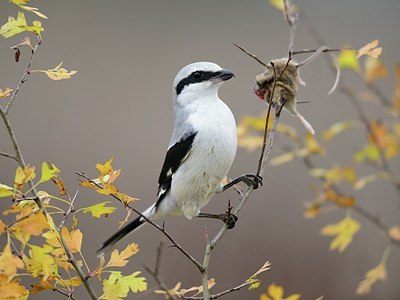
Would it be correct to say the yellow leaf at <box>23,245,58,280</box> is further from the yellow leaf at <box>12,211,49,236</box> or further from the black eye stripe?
the black eye stripe

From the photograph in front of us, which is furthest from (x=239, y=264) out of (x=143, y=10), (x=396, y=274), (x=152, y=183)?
(x=143, y=10)

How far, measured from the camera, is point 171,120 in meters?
4.41

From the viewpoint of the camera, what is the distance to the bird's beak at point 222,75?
1655mm

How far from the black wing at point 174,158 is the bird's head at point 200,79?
0.11 meters

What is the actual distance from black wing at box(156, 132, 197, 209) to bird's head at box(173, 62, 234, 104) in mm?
106

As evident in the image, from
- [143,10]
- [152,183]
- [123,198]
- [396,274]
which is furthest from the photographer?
[143,10]

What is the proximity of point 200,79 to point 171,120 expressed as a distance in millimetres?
2708

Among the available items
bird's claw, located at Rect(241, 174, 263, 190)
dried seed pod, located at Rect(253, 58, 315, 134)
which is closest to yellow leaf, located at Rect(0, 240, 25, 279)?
bird's claw, located at Rect(241, 174, 263, 190)

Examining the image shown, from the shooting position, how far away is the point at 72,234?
1.15 m

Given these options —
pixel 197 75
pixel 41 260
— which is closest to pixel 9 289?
pixel 41 260

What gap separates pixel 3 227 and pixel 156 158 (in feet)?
10.6

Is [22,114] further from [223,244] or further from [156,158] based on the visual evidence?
[223,244]

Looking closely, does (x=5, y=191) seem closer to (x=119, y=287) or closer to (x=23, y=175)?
(x=23, y=175)

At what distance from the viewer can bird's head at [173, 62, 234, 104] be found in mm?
1697
